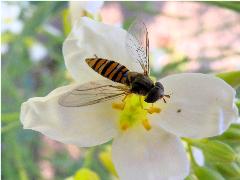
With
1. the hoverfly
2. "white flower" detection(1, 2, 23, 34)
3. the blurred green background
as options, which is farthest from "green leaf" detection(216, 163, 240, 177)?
"white flower" detection(1, 2, 23, 34)

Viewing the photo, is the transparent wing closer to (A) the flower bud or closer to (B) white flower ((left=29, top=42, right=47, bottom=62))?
(A) the flower bud

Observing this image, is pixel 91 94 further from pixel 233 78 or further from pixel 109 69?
pixel 233 78

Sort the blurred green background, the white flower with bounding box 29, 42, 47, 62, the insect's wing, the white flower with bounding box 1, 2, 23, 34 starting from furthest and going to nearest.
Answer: the white flower with bounding box 29, 42, 47, 62
the white flower with bounding box 1, 2, 23, 34
the blurred green background
the insect's wing

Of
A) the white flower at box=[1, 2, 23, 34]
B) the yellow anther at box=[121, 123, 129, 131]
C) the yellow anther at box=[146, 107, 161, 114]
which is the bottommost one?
the white flower at box=[1, 2, 23, 34]

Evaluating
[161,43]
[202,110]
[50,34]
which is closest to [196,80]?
[202,110]

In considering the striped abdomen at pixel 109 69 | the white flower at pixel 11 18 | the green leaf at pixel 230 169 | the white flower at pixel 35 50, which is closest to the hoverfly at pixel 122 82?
the striped abdomen at pixel 109 69
